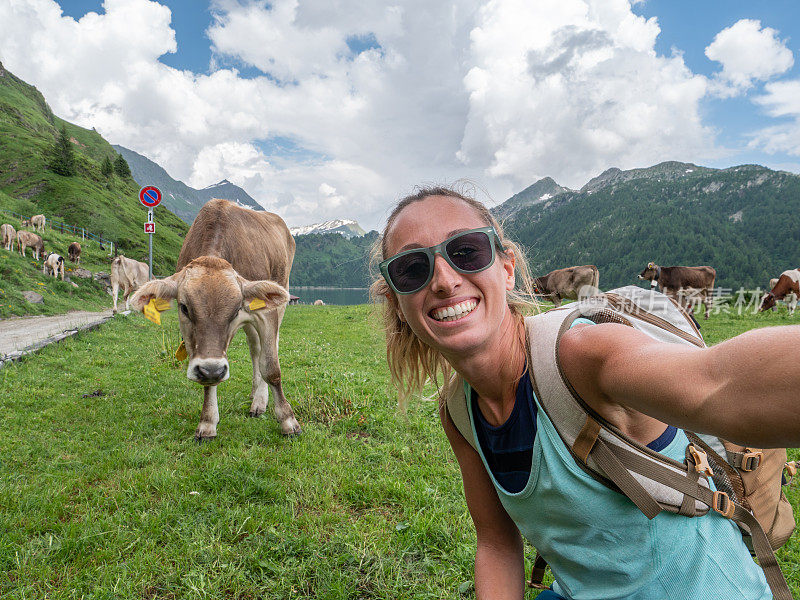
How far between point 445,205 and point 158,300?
4.60 m

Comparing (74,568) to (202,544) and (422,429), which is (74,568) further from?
(422,429)

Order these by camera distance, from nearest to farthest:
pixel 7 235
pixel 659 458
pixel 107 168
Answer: pixel 659 458, pixel 7 235, pixel 107 168

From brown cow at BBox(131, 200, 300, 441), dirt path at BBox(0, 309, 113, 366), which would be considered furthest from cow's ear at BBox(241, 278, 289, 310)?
dirt path at BBox(0, 309, 113, 366)

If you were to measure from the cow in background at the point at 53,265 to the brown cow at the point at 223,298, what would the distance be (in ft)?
76.8

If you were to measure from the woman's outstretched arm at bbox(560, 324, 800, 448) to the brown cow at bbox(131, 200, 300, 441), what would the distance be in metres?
4.54

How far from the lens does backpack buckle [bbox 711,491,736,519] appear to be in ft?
4.69

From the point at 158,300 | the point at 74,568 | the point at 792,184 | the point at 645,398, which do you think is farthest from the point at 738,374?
the point at 792,184

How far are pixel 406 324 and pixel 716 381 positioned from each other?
5.67ft

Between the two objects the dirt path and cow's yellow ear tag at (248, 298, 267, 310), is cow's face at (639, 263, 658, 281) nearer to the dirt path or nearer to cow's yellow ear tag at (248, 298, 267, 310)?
cow's yellow ear tag at (248, 298, 267, 310)

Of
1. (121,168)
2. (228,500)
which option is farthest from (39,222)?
(121,168)

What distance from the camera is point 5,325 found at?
1412 cm

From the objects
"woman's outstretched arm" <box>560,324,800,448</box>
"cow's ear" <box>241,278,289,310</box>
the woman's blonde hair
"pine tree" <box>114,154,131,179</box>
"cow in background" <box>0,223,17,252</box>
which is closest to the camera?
"woman's outstretched arm" <box>560,324,800,448</box>

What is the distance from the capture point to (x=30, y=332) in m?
12.8

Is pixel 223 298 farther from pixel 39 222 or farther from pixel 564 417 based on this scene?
pixel 39 222
